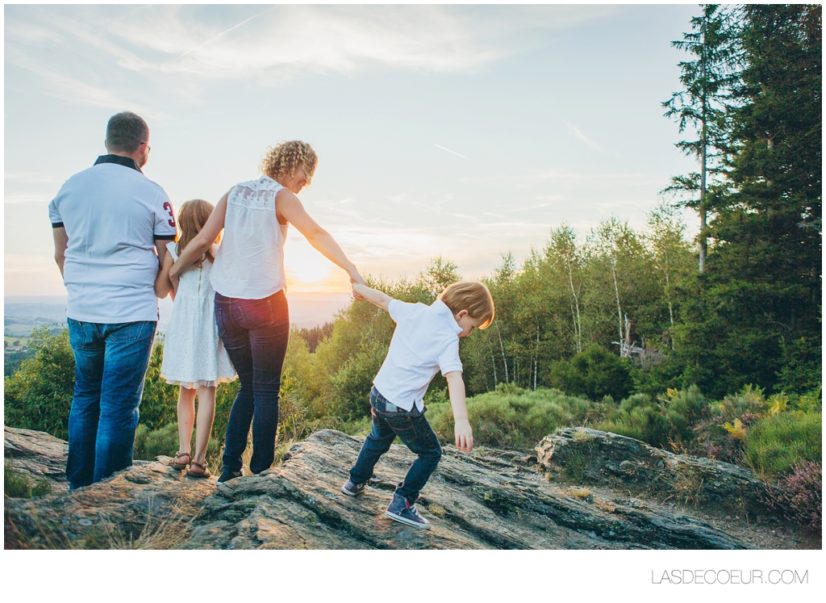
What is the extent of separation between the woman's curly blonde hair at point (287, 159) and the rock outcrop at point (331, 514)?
63.2 inches

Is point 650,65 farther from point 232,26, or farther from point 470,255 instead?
point 470,255

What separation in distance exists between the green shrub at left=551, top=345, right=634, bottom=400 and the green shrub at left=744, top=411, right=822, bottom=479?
877 cm

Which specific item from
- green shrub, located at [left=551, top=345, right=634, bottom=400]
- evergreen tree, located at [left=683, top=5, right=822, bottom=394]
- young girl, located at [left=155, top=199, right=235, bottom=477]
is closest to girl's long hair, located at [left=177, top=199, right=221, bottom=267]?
young girl, located at [left=155, top=199, right=235, bottom=477]

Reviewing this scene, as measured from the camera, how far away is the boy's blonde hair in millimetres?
3162

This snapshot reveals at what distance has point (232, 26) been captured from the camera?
5.07 meters

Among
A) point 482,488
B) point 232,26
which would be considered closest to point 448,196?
point 232,26

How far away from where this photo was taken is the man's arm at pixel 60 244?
11.2 ft

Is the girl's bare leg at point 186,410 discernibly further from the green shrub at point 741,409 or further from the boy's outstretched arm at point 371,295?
the green shrub at point 741,409

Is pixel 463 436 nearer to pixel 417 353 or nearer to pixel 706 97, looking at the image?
pixel 417 353

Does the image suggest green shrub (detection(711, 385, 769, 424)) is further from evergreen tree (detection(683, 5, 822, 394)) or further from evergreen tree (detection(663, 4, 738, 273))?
evergreen tree (detection(663, 4, 738, 273))

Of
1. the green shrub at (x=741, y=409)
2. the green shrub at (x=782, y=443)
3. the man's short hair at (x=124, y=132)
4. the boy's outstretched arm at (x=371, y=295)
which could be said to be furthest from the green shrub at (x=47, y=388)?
the green shrub at (x=782, y=443)

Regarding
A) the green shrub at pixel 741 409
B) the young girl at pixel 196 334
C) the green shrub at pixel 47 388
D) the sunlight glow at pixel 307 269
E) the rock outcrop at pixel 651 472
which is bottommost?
the green shrub at pixel 47 388

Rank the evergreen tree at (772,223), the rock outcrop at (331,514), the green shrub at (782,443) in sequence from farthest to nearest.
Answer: the evergreen tree at (772,223)
the green shrub at (782,443)
the rock outcrop at (331,514)

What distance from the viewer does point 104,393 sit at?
10.7ft
